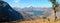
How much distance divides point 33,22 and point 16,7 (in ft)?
3.99

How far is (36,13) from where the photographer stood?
9984mm

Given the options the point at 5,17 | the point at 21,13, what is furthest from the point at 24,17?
the point at 5,17

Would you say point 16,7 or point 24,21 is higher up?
point 16,7

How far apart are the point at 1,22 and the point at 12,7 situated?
0.96m

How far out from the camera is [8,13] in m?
10.2

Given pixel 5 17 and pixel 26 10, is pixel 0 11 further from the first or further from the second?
pixel 26 10

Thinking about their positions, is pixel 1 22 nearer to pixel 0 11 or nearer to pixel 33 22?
pixel 0 11

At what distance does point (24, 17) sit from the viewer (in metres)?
10.2

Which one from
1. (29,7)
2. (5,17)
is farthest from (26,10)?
(5,17)

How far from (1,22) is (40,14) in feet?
6.75

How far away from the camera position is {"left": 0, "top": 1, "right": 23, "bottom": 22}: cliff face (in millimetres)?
10180

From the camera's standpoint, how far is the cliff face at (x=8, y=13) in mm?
10180

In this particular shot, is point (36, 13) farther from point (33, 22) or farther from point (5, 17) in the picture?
point (5, 17)

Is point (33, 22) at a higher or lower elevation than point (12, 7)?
lower
